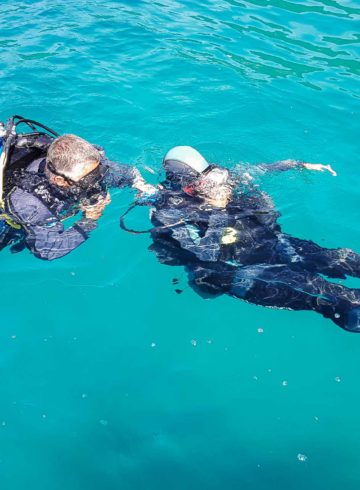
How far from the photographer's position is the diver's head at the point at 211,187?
5.48 meters

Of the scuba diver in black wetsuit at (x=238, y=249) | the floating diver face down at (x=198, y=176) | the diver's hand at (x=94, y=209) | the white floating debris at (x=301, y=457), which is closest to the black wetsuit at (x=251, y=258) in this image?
the scuba diver in black wetsuit at (x=238, y=249)

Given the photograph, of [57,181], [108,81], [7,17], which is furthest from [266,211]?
[7,17]

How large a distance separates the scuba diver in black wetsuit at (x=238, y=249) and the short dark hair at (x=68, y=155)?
942 mm

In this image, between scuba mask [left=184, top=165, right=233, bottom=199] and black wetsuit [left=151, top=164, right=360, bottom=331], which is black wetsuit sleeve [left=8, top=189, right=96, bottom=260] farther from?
scuba mask [left=184, top=165, right=233, bottom=199]

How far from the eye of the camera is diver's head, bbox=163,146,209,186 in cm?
548

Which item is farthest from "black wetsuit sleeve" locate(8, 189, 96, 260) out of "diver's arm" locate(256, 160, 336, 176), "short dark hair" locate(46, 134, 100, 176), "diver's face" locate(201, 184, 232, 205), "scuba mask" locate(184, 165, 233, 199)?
"diver's arm" locate(256, 160, 336, 176)

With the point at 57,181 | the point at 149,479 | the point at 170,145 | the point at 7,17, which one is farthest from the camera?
the point at 7,17

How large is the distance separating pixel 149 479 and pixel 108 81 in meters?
7.22

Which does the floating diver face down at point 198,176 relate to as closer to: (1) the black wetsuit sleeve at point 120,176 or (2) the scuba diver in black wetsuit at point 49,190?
(2) the scuba diver in black wetsuit at point 49,190

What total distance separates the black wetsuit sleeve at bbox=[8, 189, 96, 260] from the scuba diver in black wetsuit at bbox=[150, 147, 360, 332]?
826mm

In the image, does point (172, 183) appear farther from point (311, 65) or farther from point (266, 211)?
point (311, 65)

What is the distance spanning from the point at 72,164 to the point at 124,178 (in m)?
0.89

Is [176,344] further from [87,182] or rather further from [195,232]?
[87,182]

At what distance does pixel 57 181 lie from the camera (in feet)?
17.5
